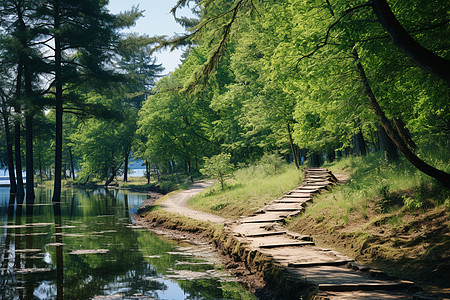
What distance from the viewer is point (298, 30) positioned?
520 inches

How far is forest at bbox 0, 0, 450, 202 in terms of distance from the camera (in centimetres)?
916

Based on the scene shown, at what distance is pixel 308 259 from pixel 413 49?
4.50 metres

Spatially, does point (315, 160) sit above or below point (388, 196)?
above

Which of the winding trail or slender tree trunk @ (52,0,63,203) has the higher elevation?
slender tree trunk @ (52,0,63,203)

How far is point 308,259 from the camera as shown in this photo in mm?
8445

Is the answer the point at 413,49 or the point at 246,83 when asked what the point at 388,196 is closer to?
the point at 413,49

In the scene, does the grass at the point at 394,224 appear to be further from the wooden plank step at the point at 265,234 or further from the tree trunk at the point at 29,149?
the tree trunk at the point at 29,149

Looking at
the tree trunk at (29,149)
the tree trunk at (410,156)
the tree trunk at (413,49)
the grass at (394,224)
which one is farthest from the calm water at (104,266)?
the tree trunk at (29,149)

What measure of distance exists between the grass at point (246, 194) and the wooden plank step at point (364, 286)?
10596mm

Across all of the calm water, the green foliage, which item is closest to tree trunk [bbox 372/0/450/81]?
the calm water

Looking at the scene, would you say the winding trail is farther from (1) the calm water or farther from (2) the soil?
(1) the calm water

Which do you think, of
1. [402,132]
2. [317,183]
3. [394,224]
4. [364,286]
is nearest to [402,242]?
[394,224]

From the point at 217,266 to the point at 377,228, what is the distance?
4022 mm

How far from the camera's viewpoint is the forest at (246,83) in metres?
9.16
